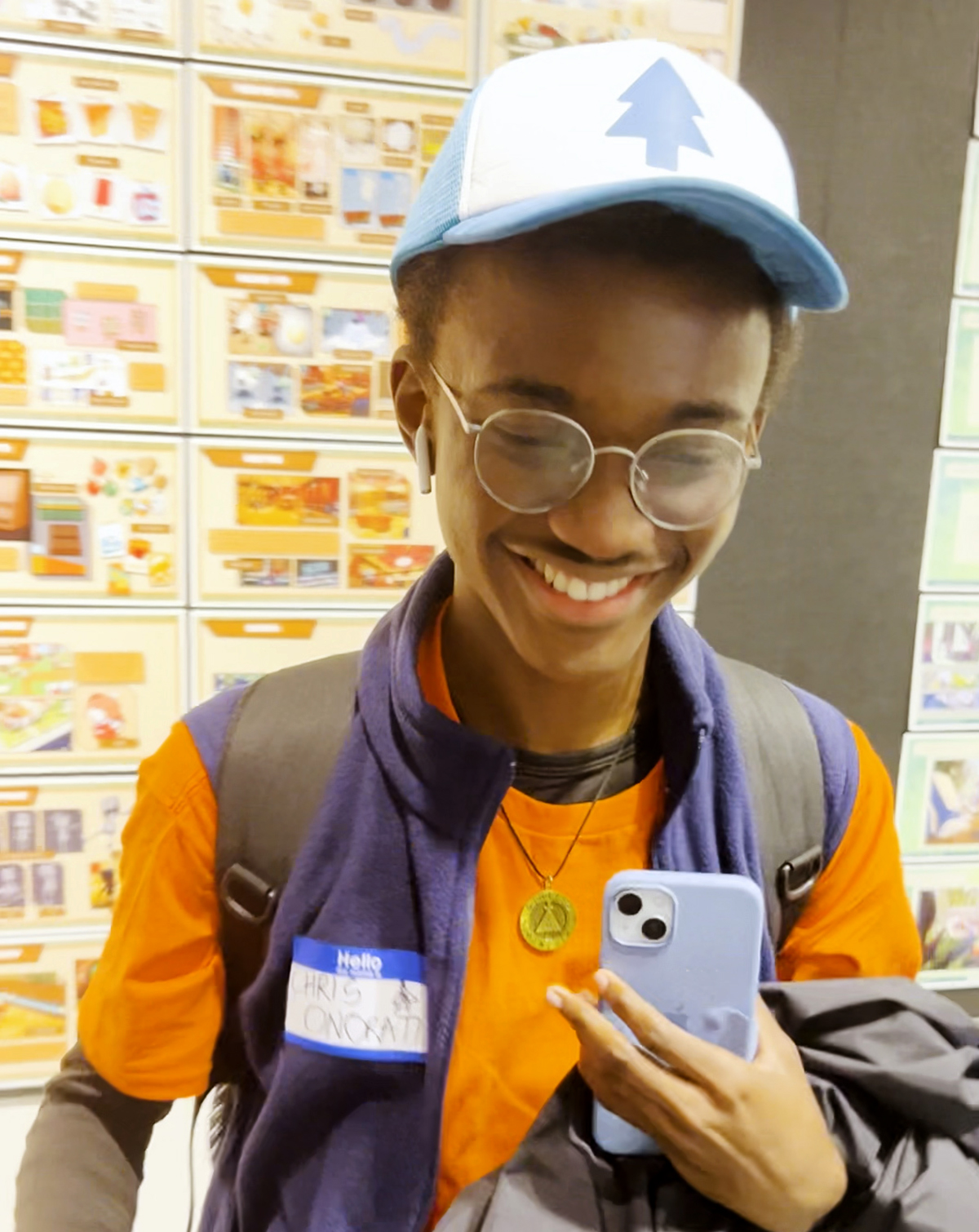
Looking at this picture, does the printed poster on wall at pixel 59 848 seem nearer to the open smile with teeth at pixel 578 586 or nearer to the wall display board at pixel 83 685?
the wall display board at pixel 83 685

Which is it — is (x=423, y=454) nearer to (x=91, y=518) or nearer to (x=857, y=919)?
(x=857, y=919)

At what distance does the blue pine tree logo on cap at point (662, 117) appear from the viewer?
1.61 feet

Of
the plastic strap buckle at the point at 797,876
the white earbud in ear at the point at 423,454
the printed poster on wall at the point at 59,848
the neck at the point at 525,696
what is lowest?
the printed poster on wall at the point at 59,848

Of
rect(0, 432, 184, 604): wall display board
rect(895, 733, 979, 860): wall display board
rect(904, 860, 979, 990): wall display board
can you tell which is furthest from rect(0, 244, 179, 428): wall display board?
rect(904, 860, 979, 990): wall display board

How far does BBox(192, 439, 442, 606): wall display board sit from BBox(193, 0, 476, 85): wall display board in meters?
0.57

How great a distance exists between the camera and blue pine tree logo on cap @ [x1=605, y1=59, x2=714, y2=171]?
0.49 meters

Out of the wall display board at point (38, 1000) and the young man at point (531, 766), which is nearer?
the young man at point (531, 766)

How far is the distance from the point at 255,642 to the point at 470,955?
3.16 feet

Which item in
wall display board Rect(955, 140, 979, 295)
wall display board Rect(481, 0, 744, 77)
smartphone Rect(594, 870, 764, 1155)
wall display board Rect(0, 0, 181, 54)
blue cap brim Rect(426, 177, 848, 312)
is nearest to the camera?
blue cap brim Rect(426, 177, 848, 312)

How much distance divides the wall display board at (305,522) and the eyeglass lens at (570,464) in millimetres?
917

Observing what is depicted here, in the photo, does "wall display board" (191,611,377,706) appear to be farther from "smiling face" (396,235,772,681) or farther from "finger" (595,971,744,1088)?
"finger" (595,971,744,1088)

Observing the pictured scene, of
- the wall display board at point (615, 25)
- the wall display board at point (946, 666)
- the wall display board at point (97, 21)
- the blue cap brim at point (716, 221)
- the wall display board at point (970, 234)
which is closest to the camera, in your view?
the blue cap brim at point (716, 221)

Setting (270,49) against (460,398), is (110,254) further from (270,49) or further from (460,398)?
(460,398)

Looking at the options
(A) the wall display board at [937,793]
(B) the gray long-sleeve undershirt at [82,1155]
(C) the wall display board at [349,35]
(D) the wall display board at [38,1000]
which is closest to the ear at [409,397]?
(B) the gray long-sleeve undershirt at [82,1155]
